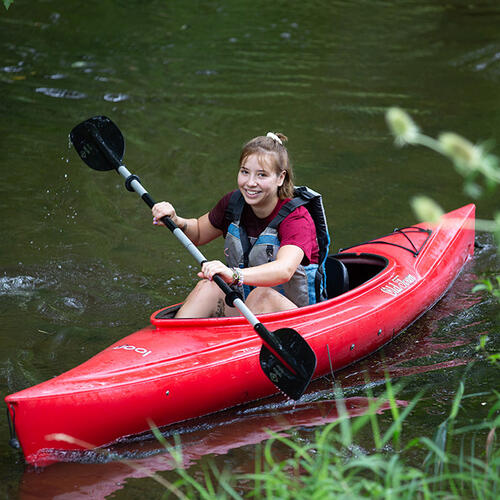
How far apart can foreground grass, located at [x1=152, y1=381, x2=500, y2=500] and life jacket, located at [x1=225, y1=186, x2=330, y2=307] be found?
53cm

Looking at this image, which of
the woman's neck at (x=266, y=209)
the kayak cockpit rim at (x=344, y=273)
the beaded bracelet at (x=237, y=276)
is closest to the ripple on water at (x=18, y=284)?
the kayak cockpit rim at (x=344, y=273)

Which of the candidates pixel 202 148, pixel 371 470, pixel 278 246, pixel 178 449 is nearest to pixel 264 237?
pixel 278 246

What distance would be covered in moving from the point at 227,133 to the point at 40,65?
2.90 m

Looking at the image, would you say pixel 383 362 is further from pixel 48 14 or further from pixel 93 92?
pixel 48 14

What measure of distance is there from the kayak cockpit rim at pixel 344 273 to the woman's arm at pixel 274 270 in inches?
9.3

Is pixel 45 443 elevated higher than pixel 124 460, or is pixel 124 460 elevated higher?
pixel 45 443

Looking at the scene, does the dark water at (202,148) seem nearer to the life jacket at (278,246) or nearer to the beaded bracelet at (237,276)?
the life jacket at (278,246)

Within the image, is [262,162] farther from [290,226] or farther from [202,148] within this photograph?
[202,148]

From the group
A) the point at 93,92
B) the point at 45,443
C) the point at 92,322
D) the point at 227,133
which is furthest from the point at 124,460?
the point at 93,92

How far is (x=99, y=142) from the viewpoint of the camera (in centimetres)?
378

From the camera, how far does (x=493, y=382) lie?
129 inches

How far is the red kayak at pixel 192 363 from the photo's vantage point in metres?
2.76

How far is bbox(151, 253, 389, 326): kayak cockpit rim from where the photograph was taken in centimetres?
343

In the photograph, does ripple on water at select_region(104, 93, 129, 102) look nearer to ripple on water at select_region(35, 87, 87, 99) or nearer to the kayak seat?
ripple on water at select_region(35, 87, 87, 99)
